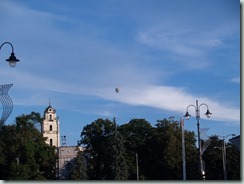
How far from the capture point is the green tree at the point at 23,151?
4728 centimetres

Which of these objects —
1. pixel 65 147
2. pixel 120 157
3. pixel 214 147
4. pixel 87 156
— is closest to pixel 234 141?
pixel 214 147

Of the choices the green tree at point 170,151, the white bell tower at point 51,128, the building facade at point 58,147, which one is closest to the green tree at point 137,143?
the green tree at point 170,151

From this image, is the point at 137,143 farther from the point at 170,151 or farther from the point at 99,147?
the point at 170,151

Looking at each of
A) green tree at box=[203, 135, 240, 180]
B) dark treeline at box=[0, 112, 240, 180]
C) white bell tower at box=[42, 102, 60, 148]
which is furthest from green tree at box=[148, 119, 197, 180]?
white bell tower at box=[42, 102, 60, 148]

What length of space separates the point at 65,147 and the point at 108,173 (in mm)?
19232

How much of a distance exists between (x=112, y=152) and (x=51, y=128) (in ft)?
80.7

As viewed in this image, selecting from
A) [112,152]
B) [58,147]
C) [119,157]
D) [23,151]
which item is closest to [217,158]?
[119,157]

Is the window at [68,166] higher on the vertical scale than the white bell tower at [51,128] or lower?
lower

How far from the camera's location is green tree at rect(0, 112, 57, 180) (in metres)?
47.3

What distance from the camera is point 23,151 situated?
159 ft

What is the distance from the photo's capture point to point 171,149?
1806 inches

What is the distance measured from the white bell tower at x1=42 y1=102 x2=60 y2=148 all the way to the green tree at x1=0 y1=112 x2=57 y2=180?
50.7 feet

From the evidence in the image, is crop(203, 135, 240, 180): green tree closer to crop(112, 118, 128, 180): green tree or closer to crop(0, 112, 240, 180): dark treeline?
crop(0, 112, 240, 180): dark treeline

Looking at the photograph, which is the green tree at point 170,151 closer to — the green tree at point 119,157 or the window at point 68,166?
the green tree at point 119,157
